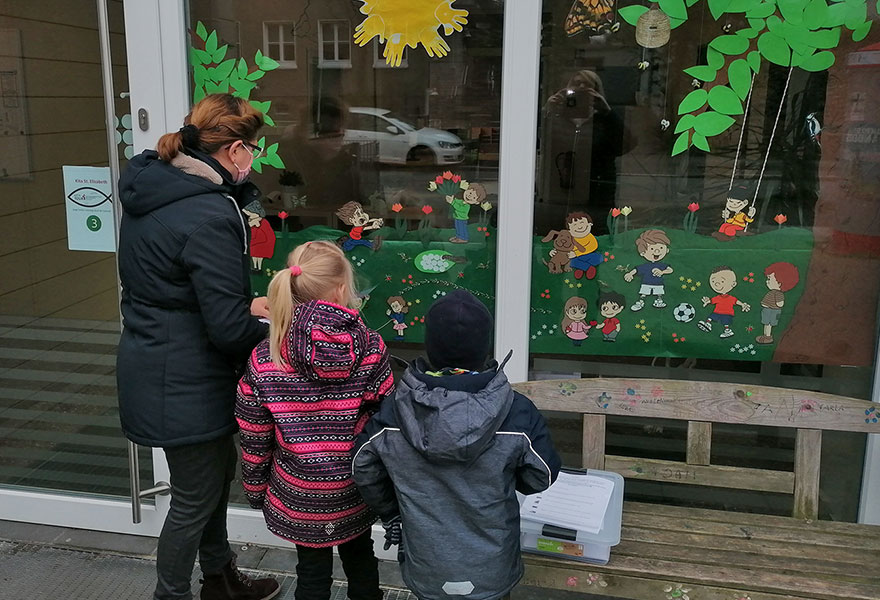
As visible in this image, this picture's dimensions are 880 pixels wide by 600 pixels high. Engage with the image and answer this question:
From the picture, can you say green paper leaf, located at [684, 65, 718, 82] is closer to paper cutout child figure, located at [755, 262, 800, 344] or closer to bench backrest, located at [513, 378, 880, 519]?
paper cutout child figure, located at [755, 262, 800, 344]

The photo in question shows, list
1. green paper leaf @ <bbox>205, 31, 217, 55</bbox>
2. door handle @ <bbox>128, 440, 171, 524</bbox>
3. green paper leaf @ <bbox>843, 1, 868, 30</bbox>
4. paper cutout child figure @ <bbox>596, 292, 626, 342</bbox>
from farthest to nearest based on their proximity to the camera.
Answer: door handle @ <bbox>128, 440, 171, 524</bbox>
green paper leaf @ <bbox>205, 31, 217, 55</bbox>
paper cutout child figure @ <bbox>596, 292, 626, 342</bbox>
green paper leaf @ <bbox>843, 1, 868, 30</bbox>

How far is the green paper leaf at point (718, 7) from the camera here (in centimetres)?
294

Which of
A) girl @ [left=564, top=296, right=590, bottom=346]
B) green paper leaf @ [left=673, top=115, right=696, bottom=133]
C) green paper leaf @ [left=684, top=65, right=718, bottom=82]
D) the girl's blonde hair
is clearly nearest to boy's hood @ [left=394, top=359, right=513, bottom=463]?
the girl's blonde hair

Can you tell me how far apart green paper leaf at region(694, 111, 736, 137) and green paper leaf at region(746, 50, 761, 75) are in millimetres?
183

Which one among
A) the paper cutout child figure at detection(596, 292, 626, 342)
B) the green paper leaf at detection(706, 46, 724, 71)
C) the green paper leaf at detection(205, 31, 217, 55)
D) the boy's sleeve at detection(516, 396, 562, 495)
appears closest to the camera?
the boy's sleeve at detection(516, 396, 562, 495)

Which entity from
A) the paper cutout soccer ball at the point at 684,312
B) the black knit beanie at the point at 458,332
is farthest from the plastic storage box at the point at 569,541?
the paper cutout soccer ball at the point at 684,312

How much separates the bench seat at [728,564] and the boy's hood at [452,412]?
2.01 ft

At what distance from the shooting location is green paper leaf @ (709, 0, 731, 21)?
2.94 meters

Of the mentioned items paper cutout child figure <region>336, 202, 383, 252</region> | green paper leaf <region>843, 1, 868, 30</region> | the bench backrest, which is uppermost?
green paper leaf <region>843, 1, 868, 30</region>

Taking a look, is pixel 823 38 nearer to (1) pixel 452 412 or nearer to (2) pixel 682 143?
(2) pixel 682 143

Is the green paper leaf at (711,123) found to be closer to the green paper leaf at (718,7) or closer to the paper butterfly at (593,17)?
the green paper leaf at (718,7)

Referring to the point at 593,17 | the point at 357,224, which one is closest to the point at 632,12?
the point at 593,17

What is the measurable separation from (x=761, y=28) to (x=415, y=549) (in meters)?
Result: 2.12

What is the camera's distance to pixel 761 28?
2926 mm
